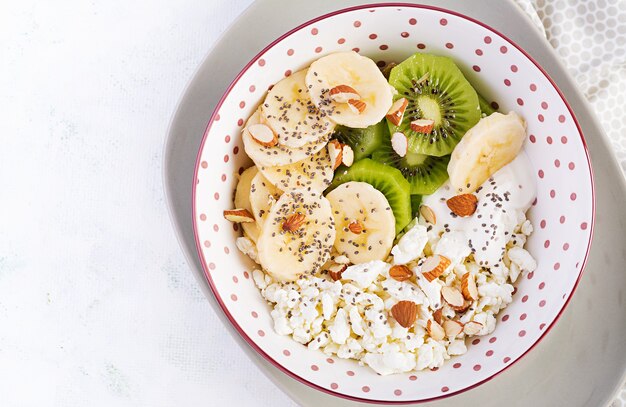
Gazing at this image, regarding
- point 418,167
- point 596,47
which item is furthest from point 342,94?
point 596,47

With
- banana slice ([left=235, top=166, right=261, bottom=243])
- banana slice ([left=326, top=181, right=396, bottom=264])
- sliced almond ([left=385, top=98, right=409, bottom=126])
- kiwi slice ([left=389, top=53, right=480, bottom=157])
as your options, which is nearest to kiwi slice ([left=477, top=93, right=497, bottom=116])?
kiwi slice ([left=389, top=53, right=480, bottom=157])

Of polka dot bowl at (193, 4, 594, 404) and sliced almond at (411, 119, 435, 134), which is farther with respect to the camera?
sliced almond at (411, 119, 435, 134)

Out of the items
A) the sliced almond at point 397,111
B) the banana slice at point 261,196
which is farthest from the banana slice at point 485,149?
the banana slice at point 261,196

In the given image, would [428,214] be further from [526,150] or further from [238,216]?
[238,216]

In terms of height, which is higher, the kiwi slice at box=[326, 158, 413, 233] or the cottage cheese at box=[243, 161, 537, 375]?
the kiwi slice at box=[326, 158, 413, 233]

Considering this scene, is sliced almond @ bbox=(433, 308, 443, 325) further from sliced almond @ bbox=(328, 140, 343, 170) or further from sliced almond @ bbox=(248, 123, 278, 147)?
sliced almond @ bbox=(248, 123, 278, 147)

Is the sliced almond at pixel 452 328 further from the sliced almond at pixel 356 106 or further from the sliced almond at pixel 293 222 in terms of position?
the sliced almond at pixel 356 106

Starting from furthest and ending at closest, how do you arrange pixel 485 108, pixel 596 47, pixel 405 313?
pixel 596 47, pixel 485 108, pixel 405 313

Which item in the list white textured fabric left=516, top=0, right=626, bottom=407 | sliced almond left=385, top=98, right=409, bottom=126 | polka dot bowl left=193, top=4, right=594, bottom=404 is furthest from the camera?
white textured fabric left=516, top=0, right=626, bottom=407
